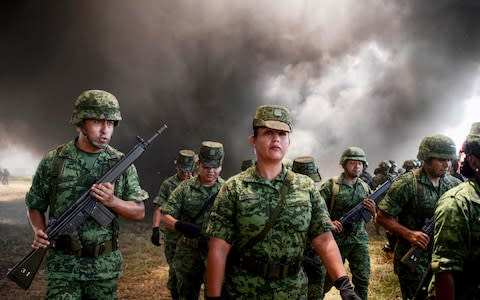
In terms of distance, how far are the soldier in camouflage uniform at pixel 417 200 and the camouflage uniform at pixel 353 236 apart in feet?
3.89

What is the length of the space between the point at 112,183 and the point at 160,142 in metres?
14.3

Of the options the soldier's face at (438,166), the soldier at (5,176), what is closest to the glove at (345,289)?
the soldier's face at (438,166)

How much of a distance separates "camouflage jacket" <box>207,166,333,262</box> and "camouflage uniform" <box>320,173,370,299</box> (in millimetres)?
3173

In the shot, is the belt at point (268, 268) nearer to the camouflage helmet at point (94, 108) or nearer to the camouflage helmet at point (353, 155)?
the camouflage helmet at point (94, 108)

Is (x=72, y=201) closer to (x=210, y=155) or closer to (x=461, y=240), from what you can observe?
(x=210, y=155)

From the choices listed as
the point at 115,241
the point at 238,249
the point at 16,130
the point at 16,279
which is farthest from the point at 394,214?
the point at 16,130

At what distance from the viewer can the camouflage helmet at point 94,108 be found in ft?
11.4

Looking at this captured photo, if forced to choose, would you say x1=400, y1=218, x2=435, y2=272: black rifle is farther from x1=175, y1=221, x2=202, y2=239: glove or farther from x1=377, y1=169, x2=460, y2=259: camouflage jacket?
x1=175, y1=221, x2=202, y2=239: glove

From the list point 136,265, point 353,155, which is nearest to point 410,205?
point 353,155

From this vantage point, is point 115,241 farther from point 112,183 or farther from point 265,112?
point 265,112

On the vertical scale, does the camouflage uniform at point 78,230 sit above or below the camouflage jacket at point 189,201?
below

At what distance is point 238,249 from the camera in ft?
9.46

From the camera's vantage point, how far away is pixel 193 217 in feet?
17.4

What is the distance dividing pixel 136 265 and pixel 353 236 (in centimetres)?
546
